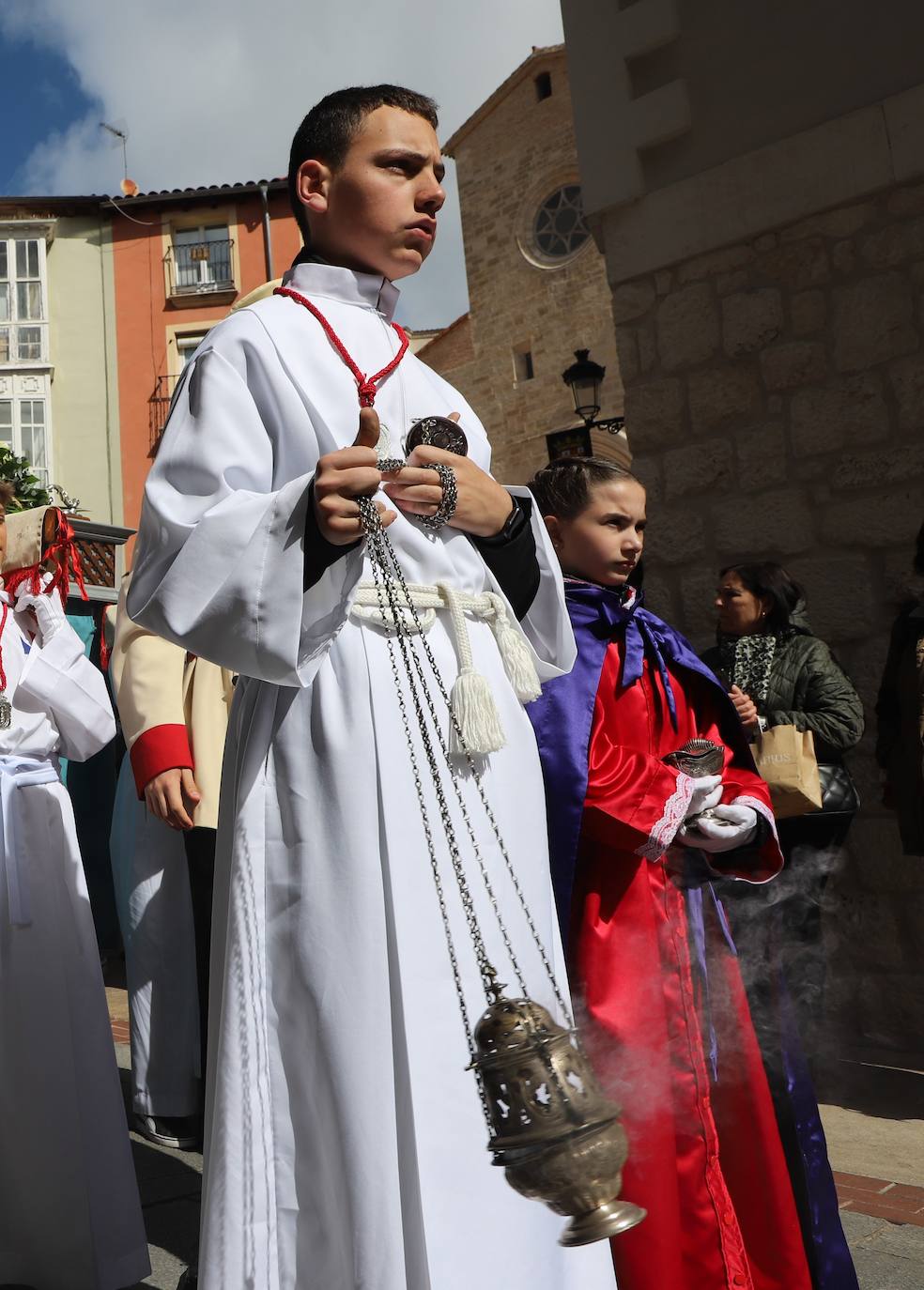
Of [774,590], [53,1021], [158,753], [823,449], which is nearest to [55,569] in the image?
[158,753]

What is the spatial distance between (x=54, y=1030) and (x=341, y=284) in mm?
1915

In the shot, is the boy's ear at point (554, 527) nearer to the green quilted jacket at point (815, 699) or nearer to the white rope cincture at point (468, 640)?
the white rope cincture at point (468, 640)

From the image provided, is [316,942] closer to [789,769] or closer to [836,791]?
[789,769]

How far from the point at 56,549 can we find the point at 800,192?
3.60 meters

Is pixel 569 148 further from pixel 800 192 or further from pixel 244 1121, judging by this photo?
pixel 244 1121

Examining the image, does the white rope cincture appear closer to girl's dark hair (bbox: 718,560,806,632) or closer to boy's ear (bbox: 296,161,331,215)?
boy's ear (bbox: 296,161,331,215)

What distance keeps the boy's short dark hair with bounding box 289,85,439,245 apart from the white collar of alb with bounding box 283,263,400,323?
9 centimetres

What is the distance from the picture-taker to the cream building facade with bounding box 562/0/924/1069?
16.5 ft

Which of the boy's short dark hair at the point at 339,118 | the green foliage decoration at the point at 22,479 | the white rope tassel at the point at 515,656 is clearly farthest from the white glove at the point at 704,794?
the green foliage decoration at the point at 22,479

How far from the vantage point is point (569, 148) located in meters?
23.1

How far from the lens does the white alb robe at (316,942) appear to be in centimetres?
146

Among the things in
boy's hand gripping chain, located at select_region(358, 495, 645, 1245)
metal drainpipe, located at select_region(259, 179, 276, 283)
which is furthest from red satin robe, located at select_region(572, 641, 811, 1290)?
metal drainpipe, located at select_region(259, 179, 276, 283)

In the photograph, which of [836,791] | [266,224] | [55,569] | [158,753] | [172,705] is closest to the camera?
[158,753]

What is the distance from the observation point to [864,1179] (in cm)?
328
